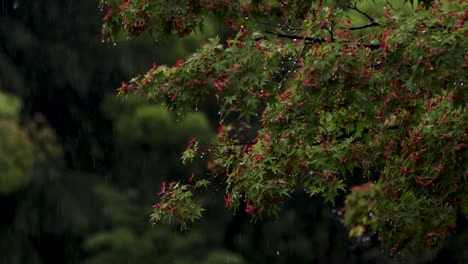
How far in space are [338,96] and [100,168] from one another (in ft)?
51.2

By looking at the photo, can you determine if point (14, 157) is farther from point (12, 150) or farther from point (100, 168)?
point (100, 168)

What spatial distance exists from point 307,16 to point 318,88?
4.95ft

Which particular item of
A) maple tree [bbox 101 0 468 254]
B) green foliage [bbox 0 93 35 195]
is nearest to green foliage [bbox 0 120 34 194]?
green foliage [bbox 0 93 35 195]

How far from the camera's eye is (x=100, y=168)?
23.2 meters

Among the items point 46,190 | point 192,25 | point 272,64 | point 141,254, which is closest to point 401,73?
point 272,64

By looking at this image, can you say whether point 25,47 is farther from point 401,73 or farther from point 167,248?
point 401,73

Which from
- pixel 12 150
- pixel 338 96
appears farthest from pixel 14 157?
pixel 338 96

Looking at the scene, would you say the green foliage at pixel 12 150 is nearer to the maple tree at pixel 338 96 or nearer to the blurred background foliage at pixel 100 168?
the blurred background foliage at pixel 100 168

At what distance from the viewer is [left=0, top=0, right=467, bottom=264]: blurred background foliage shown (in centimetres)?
2125

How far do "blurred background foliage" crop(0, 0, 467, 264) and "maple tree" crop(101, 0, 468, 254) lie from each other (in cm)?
1150

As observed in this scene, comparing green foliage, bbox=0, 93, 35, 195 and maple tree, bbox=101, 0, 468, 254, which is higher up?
green foliage, bbox=0, 93, 35, 195

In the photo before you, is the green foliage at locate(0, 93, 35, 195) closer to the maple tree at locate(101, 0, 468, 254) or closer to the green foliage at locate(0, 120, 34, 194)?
the green foliage at locate(0, 120, 34, 194)

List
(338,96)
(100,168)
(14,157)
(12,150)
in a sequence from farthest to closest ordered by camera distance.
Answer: (100,168) < (14,157) < (12,150) < (338,96)

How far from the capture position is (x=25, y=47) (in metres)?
23.3
